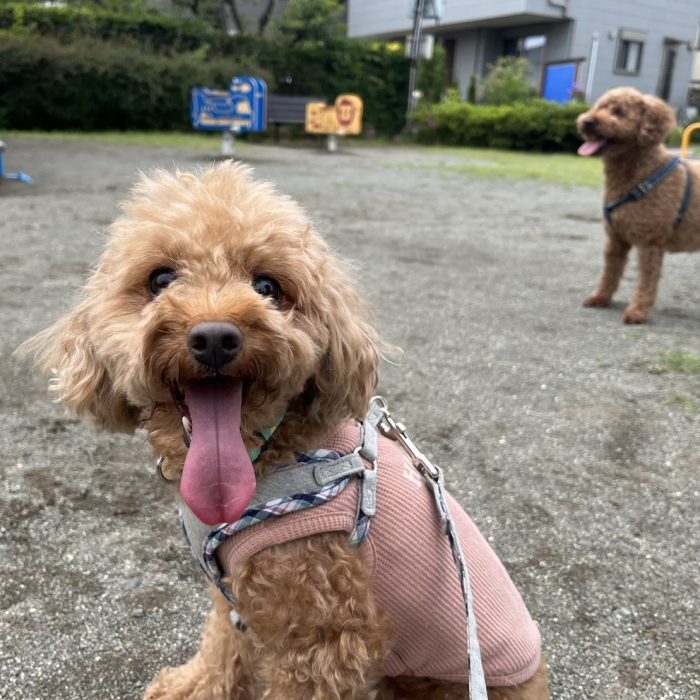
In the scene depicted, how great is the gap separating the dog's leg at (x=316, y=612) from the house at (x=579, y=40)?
2820cm

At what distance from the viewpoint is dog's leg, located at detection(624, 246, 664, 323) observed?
219 inches

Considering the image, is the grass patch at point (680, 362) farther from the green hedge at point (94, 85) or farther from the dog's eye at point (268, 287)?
the green hedge at point (94, 85)

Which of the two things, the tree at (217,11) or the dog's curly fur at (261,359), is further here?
the tree at (217,11)

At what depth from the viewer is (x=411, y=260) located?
7.09 m

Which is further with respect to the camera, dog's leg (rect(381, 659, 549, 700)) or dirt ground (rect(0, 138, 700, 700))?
dirt ground (rect(0, 138, 700, 700))

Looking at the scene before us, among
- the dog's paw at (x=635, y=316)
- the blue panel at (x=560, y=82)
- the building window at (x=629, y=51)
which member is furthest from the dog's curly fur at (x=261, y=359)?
the building window at (x=629, y=51)

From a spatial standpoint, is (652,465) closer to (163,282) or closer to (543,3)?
(163,282)

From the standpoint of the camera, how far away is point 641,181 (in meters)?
5.59

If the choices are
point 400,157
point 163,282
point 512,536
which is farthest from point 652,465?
point 400,157

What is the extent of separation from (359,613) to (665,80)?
32640 mm

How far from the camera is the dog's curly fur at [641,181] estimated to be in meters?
5.53

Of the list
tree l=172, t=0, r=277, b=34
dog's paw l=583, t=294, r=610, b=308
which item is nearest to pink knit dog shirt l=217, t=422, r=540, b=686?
dog's paw l=583, t=294, r=610, b=308

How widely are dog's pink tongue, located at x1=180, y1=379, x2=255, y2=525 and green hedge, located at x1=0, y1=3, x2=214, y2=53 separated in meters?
Answer: 23.1

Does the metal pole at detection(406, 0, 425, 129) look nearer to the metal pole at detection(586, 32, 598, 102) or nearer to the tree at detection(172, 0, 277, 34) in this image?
the tree at detection(172, 0, 277, 34)
